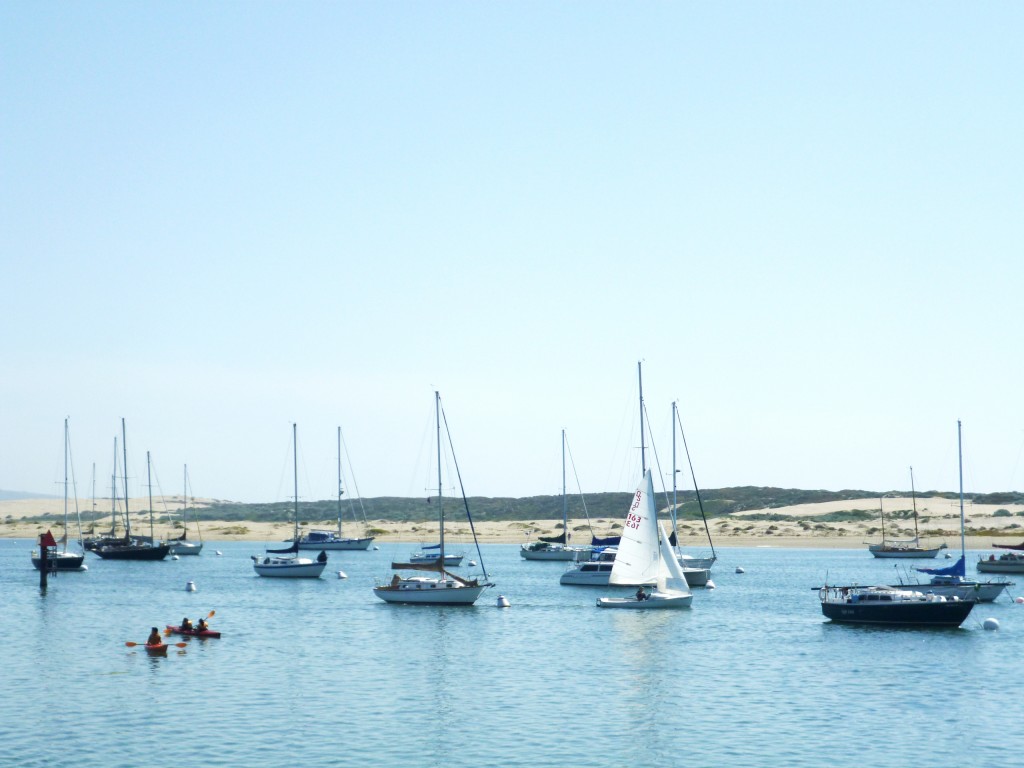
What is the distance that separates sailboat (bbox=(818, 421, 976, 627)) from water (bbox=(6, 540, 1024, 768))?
958 millimetres

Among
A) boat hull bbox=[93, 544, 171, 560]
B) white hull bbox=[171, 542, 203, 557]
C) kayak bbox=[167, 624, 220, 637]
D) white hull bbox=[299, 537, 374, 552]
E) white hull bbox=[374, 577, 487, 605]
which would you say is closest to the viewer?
kayak bbox=[167, 624, 220, 637]

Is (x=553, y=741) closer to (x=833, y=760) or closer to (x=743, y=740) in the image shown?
(x=743, y=740)

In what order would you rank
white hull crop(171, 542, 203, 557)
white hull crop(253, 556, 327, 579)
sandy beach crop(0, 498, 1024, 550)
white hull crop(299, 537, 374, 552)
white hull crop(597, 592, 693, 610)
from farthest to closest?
sandy beach crop(0, 498, 1024, 550)
white hull crop(299, 537, 374, 552)
white hull crop(171, 542, 203, 557)
white hull crop(253, 556, 327, 579)
white hull crop(597, 592, 693, 610)

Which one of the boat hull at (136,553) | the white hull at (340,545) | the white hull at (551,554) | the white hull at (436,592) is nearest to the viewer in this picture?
the white hull at (436,592)

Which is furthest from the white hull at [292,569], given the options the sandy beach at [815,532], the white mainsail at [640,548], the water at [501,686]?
the sandy beach at [815,532]

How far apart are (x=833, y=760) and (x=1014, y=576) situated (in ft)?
262

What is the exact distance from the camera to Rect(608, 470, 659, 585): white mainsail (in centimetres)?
7119

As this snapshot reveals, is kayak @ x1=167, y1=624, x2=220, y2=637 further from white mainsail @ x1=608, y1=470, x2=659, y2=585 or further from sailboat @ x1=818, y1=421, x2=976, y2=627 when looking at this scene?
sailboat @ x1=818, y1=421, x2=976, y2=627

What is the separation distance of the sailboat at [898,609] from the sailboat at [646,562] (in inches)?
452

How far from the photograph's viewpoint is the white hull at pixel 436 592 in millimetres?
75750

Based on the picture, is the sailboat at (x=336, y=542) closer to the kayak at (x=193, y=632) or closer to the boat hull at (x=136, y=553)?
the boat hull at (x=136, y=553)

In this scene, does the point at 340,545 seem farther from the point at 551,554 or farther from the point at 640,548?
the point at 640,548

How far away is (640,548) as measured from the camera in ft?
238

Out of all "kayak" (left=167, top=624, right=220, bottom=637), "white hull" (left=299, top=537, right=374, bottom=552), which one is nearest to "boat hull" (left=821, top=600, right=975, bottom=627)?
"kayak" (left=167, top=624, right=220, bottom=637)
